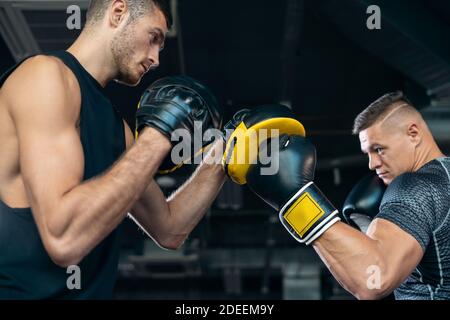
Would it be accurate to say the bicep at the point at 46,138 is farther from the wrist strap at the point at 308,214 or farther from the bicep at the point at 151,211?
the wrist strap at the point at 308,214

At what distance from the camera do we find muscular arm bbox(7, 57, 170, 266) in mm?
1573

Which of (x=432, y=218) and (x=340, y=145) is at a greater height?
(x=432, y=218)

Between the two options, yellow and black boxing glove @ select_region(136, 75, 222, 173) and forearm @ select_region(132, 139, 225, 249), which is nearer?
yellow and black boxing glove @ select_region(136, 75, 222, 173)

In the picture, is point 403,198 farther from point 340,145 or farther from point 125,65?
point 340,145

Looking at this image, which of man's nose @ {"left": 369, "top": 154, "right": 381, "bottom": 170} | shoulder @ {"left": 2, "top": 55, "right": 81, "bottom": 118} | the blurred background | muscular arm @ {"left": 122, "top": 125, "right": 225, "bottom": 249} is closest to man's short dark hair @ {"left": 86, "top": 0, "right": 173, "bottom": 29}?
shoulder @ {"left": 2, "top": 55, "right": 81, "bottom": 118}

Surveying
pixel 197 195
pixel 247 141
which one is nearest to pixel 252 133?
pixel 247 141

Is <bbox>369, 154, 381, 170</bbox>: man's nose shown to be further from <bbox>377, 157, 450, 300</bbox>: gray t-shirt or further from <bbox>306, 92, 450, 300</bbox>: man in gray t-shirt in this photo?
<bbox>377, 157, 450, 300</bbox>: gray t-shirt

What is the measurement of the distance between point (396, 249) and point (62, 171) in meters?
0.99

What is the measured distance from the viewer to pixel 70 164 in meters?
1.62

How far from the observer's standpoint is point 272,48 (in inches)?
184

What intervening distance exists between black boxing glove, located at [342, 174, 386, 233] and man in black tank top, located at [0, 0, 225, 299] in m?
1.15

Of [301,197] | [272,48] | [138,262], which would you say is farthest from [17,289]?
[138,262]

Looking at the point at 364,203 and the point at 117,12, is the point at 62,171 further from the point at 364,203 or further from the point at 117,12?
the point at 364,203
